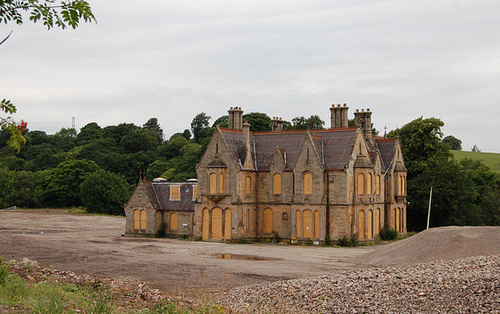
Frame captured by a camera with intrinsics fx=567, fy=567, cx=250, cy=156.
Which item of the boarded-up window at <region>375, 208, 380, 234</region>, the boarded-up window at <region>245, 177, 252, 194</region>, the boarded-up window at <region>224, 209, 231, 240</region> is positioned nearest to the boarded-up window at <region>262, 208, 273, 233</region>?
the boarded-up window at <region>245, 177, 252, 194</region>

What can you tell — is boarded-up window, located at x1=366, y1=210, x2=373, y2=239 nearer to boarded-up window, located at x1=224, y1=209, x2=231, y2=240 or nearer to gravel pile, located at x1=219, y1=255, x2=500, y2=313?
boarded-up window, located at x1=224, y1=209, x2=231, y2=240

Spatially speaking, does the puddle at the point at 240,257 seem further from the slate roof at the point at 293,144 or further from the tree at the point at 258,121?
the tree at the point at 258,121

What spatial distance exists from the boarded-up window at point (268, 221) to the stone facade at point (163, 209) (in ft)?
21.3

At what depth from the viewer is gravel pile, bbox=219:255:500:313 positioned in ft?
67.2

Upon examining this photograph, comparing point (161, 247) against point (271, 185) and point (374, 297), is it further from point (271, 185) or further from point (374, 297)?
point (374, 297)

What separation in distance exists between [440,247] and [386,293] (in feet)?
37.9

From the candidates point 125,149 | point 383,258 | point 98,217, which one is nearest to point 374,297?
point 383,258

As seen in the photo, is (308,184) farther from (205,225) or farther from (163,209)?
(163,209)

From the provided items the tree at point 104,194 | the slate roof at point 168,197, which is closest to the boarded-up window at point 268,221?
the slate roof at point 168,197

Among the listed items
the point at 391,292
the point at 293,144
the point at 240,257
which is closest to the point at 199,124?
the point at 293,144

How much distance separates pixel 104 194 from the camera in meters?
78.0

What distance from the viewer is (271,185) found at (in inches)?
1907

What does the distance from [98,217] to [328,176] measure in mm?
37678

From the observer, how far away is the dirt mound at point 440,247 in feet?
102
